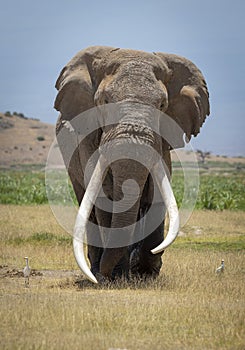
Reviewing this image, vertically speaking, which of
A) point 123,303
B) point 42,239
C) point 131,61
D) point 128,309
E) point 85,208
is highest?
point 131,61

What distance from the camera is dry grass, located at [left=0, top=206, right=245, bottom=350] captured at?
6.04m

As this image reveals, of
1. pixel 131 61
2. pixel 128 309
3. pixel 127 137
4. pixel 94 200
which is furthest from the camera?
pixel 131 61

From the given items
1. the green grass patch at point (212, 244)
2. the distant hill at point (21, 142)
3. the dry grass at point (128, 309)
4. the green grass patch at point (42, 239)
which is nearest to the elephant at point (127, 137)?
the dry grass at point (128, 309)

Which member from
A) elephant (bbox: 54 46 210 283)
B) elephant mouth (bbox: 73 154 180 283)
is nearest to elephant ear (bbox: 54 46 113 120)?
elephant (bbox: 54 46 210 283)

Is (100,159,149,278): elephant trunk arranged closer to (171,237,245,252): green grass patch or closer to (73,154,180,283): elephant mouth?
(73,154,180,283): elephant mouth

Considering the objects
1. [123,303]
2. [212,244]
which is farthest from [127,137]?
[212,244]

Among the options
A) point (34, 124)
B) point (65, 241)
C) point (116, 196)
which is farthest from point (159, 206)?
point (34, 124)

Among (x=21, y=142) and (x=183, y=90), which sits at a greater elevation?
(x=183, y=90)

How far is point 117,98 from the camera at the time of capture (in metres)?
8.42

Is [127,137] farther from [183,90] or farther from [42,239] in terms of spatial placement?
[42,239]

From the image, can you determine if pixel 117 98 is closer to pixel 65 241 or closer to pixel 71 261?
pixel 71 261

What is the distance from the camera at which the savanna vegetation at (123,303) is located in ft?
19.9

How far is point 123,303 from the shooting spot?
7.55 metres

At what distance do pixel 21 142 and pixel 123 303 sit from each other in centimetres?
9076
